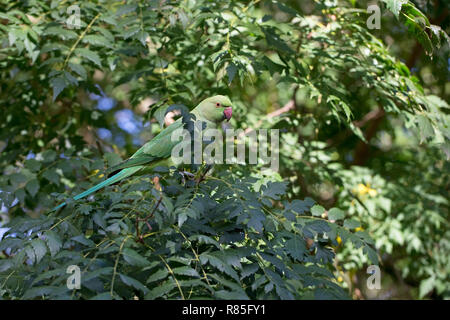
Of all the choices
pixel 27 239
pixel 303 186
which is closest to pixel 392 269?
pixel 303 186

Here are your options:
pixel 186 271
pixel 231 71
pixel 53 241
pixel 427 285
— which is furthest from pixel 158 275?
pixel 427 285

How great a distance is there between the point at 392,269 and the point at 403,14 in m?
3.32

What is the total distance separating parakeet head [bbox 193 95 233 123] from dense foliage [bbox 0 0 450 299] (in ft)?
0.59

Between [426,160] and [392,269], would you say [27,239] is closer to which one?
[426,160]

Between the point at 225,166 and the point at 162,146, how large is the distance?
0.45 meters

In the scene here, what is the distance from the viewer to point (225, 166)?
2.93 meters

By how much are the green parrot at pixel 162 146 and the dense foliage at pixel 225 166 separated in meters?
0.14

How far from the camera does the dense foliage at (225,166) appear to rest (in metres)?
1.75

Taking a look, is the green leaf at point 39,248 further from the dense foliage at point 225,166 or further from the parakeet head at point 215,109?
the parakeet head at point 215,109

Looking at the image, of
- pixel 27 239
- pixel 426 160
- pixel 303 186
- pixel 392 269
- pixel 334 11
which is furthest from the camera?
pixel 392 269

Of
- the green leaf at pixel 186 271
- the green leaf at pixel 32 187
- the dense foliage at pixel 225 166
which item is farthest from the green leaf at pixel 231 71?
the green leaf at pixel 32 187

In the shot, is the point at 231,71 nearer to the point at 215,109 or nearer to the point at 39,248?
the point at 215,109

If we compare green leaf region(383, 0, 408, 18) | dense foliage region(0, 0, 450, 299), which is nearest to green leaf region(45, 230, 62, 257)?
dense foliage region(0, 0, 450, 299)
